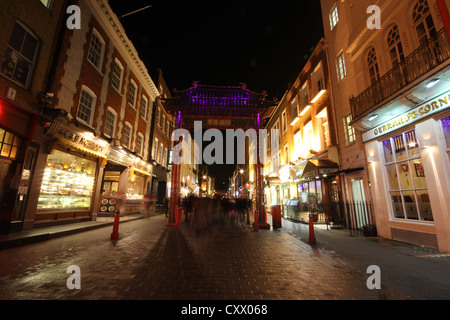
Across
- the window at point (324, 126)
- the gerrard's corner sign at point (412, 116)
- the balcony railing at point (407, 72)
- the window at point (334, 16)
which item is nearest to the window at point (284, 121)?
the window at point (324, 126)

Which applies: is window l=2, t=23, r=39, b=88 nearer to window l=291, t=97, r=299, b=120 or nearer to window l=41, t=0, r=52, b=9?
window l=41, t=0, r=52, b=9

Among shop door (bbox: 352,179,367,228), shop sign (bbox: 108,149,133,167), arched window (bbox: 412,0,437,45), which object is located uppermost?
arched window (bbox: 412,0,437,45)

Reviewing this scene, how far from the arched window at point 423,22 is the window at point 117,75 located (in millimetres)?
15927

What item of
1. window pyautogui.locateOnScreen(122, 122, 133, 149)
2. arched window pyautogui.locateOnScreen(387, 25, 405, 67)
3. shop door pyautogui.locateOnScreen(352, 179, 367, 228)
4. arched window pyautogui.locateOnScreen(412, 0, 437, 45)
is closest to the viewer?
arched window pyautogui.locateOnScreen(412, 0, 437, 45)

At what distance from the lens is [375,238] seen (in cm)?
788

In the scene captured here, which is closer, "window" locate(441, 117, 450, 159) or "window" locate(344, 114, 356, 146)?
"window" locate(441, 117, 450, 159)

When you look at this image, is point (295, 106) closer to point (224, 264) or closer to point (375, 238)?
point (375, 238)

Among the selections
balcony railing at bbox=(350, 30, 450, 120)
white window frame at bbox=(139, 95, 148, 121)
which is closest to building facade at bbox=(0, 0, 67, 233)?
white window frame at bbox=(139, 95, 148, 121)

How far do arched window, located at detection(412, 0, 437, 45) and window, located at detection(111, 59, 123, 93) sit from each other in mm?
15927

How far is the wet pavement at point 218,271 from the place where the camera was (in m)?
3.20

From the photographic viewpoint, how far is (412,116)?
668 centimetres

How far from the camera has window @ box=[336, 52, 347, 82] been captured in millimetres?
11188

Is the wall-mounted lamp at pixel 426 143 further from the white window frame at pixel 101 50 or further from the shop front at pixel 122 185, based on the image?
the white window frame at pixel 101 50
